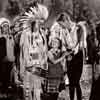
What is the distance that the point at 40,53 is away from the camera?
128 inches

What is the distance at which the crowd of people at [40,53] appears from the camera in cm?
326

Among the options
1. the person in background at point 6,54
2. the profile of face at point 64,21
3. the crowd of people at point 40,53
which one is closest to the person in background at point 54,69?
the crowd of people at point 40,53

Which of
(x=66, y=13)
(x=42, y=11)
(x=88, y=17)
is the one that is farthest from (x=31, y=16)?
(x=88, y=17)

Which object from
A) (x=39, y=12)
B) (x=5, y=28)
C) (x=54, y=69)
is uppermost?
(x=39, y=12)

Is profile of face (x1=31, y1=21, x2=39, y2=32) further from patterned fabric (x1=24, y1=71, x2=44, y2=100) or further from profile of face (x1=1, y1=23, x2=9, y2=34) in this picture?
patterned fabric (x1=24, y1=71, x2=44, y2=100)

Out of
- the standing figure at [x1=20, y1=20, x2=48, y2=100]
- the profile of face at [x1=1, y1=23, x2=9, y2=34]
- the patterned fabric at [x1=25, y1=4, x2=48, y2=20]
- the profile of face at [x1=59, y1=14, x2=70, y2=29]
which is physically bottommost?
the standing figure at [x1=20, y1=20, x2=48, y2=100]

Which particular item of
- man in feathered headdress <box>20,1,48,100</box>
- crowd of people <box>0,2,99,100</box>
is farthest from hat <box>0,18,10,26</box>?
man in feathered headdress <box>20,1,48,100</box>

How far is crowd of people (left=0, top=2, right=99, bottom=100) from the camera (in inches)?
128

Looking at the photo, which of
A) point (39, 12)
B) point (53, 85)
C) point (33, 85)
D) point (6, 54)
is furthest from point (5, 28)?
point (53, 85)

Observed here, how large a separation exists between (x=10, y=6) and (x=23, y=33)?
28 cm

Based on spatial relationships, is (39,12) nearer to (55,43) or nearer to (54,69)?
(55,43)

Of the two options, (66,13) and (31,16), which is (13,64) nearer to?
(31,16)

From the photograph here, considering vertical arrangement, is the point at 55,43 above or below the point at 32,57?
above

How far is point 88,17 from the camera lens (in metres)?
3.29
